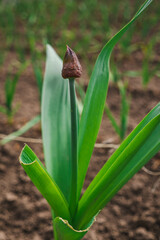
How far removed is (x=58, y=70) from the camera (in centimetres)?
82

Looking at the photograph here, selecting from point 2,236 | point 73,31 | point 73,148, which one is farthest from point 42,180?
point 73,31

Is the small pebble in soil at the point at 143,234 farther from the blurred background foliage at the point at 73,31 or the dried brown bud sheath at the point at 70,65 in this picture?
the blurred background foliage at the point at 73,31

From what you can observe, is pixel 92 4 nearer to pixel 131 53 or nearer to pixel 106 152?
pixel 131 53

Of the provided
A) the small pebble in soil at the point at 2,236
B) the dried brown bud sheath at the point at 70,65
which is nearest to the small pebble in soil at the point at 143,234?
the small pebble in soil at the point at 2,236

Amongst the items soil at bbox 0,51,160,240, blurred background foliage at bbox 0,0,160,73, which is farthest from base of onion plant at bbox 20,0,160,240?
blurred background foliage at bbox 0,0,160,73

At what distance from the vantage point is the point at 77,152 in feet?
2.01

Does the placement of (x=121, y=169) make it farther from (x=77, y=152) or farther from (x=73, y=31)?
(x=73, y=31)

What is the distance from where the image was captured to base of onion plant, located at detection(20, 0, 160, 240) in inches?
21.2

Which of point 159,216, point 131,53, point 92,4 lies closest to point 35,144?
point 159,216

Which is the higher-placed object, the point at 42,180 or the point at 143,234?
the point at 42,180

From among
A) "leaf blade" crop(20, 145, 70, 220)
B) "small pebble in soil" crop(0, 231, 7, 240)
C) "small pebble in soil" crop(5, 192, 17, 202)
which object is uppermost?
"leaf blade" crop(20, 145, 70, 220)

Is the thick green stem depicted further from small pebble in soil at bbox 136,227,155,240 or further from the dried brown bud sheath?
small pebble in soil at bbox 136,227,155,240

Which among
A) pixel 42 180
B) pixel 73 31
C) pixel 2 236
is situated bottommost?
pixel 2 236

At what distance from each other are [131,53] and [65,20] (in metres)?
0.71
